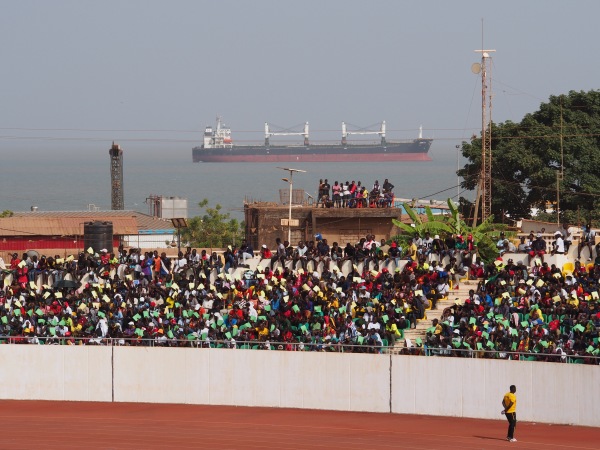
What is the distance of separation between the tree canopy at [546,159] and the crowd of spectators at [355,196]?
1205 cm

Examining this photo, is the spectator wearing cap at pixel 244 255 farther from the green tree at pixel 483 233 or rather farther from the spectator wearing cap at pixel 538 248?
the spectator wearing cap at pixel 538 248

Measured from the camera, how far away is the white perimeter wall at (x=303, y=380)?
83.4ft

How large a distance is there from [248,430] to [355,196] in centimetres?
2070

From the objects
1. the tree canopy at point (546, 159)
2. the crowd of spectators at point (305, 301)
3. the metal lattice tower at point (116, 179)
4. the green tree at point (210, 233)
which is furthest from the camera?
the metal lattice tower at point (116, 179)

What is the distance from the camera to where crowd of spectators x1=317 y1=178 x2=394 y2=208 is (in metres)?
44.7

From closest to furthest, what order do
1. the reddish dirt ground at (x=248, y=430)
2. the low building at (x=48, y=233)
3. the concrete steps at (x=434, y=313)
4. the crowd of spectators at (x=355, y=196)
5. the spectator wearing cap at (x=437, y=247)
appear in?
the reddish dirt ground at (x=248, y=430)
the concrete steps at (x=434, y=313)
the spectator wearing cap at (x=437, y=247)
the crowd of spectators at (x=355, y=196)
the low building at (x=48, y=233)

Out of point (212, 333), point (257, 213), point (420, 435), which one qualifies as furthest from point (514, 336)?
point (257, 213)

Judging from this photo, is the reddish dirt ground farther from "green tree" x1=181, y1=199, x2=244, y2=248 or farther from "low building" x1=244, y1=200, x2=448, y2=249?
"green tree" x1=181, y1=199, x2=244, y2=248

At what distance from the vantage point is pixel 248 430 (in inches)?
1011

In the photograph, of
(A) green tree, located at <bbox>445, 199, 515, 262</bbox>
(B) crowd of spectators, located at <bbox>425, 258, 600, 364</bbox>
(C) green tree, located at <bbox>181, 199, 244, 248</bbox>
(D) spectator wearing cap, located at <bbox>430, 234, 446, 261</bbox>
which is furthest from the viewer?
(C) green tree, located at <bbox>181, 199, 244, 248</bbox>

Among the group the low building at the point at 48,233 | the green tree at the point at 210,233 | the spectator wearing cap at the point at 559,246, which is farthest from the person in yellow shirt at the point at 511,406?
the green tree at the point at 210,233

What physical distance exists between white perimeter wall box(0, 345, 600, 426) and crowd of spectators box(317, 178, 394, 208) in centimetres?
1727

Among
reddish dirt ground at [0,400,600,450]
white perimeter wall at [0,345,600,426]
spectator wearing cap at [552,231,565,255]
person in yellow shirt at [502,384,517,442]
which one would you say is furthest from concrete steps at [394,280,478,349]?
person in yellow shirt at [502,384,517,442]

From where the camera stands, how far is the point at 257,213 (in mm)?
49781
